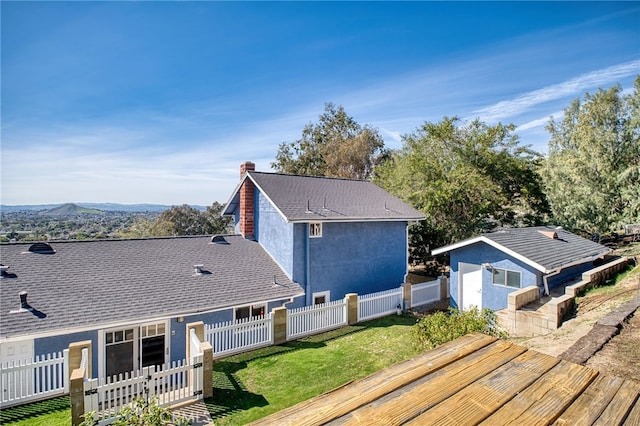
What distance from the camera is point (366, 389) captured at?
1.80m

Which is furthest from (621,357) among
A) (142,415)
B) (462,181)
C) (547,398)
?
(462,181)

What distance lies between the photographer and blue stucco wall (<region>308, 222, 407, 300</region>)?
15789mm

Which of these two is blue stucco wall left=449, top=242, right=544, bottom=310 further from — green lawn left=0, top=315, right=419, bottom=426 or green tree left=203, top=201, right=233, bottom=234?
green tree left=203, top=201, right=233, bottom=234

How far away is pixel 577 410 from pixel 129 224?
71.4 m

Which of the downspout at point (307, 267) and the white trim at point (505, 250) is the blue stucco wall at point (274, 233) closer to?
the downspout at point (307, 267)

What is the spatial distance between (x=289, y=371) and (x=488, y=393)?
953cm

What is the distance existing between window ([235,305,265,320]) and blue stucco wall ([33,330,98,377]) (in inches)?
179

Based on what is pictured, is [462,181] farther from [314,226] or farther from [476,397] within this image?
[476,397]

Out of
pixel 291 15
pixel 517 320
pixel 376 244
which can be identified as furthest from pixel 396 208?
pixel 291 15

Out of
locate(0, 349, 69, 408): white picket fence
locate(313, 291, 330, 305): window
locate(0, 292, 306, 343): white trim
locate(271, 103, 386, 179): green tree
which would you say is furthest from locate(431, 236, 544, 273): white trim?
locate(271, 103, 386, 179): green tree

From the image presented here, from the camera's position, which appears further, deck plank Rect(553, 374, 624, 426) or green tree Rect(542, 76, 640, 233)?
green tree Rect(542, 76, 640, 233)

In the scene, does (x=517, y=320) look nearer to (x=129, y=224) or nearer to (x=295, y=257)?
(x=295, y=257)

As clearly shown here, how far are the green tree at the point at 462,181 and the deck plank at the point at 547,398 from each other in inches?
860

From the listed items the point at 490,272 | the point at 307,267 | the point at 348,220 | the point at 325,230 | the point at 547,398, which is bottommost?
the point at 490,272
